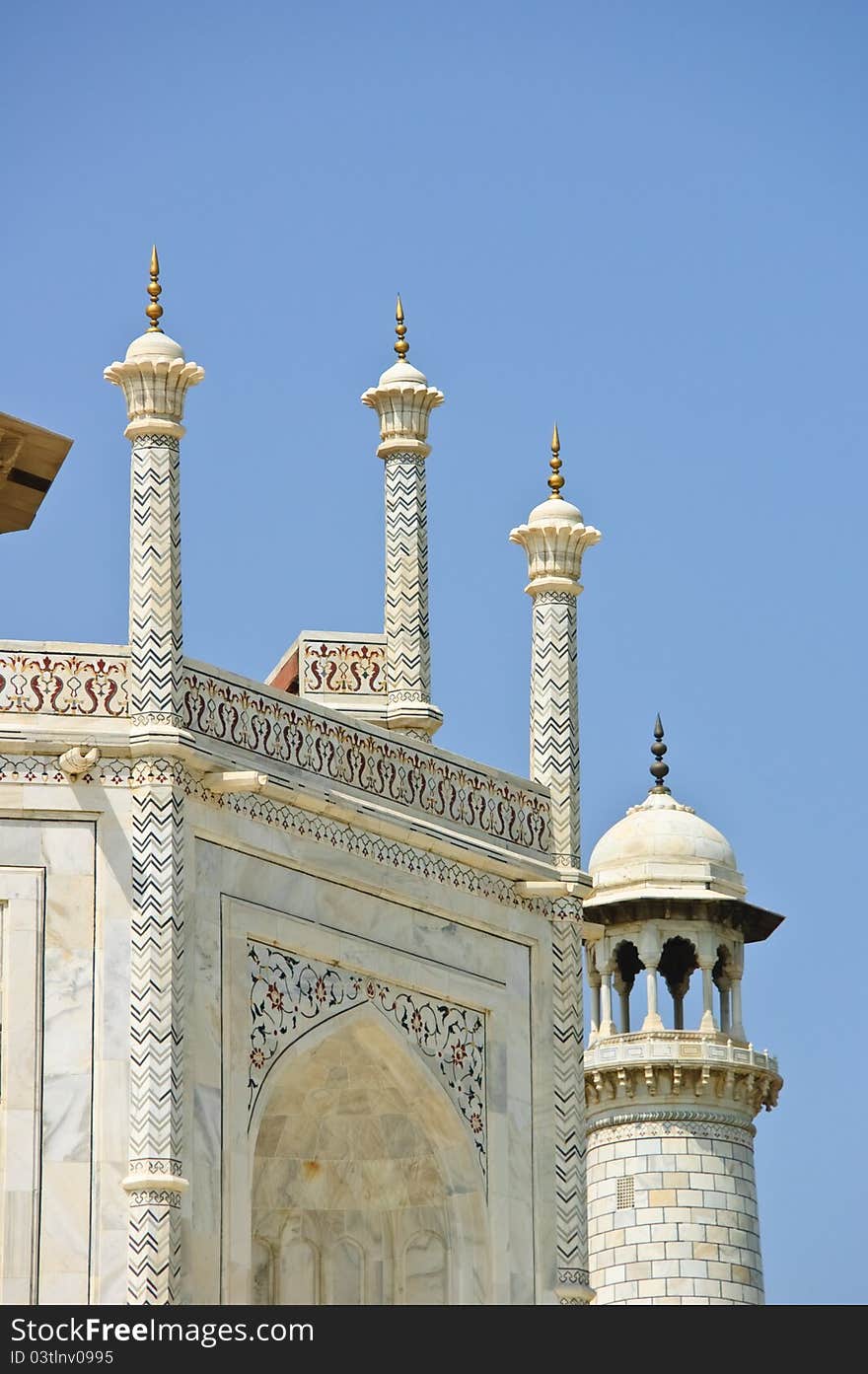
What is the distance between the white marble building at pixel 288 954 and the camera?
62.3 feet

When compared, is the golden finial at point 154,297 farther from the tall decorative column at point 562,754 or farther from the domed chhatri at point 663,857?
the domed chhatri at point 663,857

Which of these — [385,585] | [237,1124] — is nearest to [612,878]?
[385,585]

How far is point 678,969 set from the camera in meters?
32.2

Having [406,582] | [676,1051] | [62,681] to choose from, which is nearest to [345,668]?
[406,582]

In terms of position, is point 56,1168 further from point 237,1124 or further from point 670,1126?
point 670,1126

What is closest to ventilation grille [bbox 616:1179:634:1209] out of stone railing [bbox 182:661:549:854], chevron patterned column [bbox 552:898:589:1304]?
chevron patterned column [bbox 552:898:589:1304]

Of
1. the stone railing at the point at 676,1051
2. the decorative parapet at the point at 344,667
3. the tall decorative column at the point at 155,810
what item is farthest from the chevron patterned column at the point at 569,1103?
the stone railing at the point at 676,1051

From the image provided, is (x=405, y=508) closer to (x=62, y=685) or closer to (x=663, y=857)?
(x=62, y=685)

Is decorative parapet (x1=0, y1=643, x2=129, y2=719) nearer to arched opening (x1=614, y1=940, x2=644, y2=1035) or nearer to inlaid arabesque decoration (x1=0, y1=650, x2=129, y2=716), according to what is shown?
inlaid arabesque decoration (x1=0, y1=650, x2=129, y2=716)

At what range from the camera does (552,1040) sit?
844 inches

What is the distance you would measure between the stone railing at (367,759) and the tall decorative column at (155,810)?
312 mm

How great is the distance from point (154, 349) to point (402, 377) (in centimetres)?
296

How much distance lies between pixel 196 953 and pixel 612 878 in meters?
13.0
